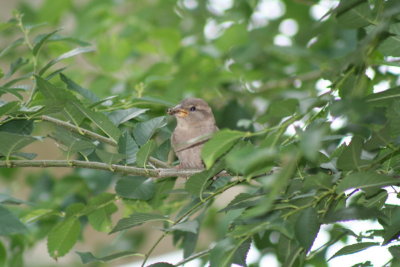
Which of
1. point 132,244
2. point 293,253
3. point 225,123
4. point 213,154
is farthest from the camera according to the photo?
point 132,244

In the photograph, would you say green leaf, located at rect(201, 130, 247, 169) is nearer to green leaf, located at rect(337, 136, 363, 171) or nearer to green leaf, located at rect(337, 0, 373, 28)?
green leaf, located at rect(337, 136, 363, 171)

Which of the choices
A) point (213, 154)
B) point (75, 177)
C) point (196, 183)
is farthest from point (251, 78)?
point (213, 154)

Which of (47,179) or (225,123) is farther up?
(225,123)

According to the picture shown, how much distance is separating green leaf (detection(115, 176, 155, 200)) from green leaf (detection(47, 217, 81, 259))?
0.24m

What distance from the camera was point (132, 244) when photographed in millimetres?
4414

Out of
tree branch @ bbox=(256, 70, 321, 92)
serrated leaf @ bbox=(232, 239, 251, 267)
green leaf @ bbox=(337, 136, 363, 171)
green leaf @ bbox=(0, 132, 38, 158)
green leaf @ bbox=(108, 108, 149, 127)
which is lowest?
tree branch @ bbox=(256, 70, 321, 92)

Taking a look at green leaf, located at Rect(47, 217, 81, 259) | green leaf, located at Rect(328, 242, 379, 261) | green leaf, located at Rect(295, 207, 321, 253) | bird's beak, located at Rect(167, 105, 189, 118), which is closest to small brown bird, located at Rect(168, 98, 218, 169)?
bird's beak, located at Rect(167, 105, 189, 118)

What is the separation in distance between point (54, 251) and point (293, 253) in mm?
904

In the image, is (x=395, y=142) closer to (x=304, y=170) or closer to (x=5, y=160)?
(x=304, y=170)

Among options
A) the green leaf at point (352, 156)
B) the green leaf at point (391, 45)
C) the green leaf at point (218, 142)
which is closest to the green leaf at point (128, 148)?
the green leaf at point (218, 142)

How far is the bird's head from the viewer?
3.03 m

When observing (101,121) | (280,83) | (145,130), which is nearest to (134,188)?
(145,130)

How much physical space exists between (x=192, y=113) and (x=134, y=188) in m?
0.97

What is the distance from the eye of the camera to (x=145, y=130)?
2010 millimetres
